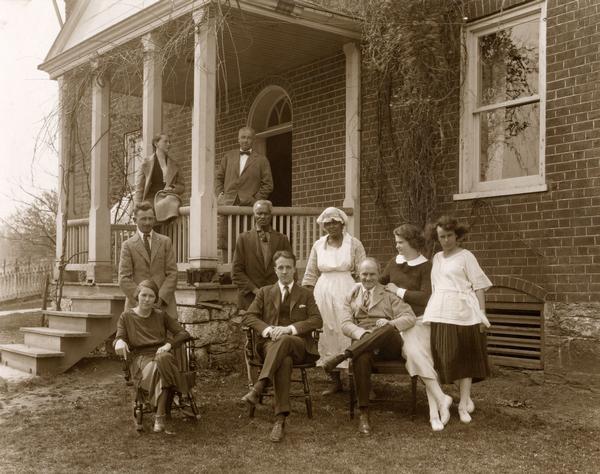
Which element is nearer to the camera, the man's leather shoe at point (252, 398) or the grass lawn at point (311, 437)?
the grass lawn at point (311, 437)

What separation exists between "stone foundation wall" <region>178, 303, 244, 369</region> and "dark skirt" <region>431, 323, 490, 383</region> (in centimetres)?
267

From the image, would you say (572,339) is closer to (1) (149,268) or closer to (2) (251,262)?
(2) (251,262)

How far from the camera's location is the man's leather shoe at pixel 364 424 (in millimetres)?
4848

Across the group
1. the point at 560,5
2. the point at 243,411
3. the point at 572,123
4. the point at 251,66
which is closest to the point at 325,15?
the point at 251,66

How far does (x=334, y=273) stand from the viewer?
5980 millimetres

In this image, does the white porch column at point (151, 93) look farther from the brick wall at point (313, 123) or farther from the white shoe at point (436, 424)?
the white shoe at point (436, 424)

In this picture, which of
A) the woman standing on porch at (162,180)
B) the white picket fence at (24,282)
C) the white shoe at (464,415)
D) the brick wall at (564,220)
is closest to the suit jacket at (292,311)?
the white shoe at (464,415)

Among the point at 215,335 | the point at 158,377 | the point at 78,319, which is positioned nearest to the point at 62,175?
the point at 78,319

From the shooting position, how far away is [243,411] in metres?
5.48

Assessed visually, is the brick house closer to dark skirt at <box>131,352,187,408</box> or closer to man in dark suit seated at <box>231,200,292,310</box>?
man in dark suit seated at <box>231,200,292,310</box>

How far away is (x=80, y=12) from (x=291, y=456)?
7593 millimetres

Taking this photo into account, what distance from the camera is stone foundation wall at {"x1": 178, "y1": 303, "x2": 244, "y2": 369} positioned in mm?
7168

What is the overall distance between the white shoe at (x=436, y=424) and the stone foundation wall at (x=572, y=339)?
79.6 inches

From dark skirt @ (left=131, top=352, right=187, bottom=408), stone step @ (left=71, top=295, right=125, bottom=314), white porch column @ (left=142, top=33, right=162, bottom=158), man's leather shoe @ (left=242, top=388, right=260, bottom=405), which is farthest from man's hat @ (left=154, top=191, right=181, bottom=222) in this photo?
man's leather shoe @ (left=242, top=388, right=260, bottom=405)
